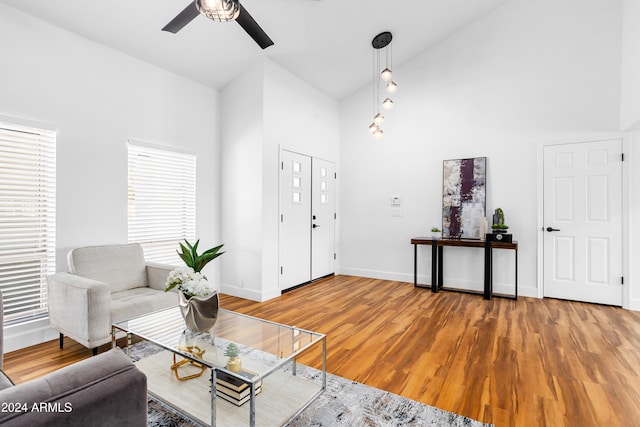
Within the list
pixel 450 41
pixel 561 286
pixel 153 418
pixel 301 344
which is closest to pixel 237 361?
pixel 301 344

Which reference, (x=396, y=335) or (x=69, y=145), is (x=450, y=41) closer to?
(x=396, y=335)

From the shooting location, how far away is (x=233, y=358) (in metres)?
1.77

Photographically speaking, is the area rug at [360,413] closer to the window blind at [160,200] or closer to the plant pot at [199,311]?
the plant pot at [199,311]

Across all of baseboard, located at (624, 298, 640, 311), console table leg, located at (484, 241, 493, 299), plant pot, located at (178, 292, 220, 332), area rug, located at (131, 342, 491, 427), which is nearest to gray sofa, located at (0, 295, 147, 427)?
plant pot, located at (178, 292, 220, 332)

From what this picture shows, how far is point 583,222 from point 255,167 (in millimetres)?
4465

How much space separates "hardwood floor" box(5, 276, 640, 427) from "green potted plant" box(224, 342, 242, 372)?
0.96m

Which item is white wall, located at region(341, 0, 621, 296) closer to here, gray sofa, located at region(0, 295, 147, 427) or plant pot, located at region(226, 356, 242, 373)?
plant pot, located at region(226, 356, 242, 373)

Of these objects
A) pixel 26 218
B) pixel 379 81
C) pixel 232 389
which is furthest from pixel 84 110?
pixel 379 81

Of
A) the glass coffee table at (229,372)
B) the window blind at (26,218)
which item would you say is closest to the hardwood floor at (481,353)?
the window blind at (26,218)

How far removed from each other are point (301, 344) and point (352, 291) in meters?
2.96

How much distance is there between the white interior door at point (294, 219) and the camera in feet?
15.4

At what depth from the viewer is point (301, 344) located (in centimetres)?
195

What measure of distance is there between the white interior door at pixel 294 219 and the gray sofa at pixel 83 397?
369 cm

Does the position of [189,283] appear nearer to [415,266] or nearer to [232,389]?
[232,389]
